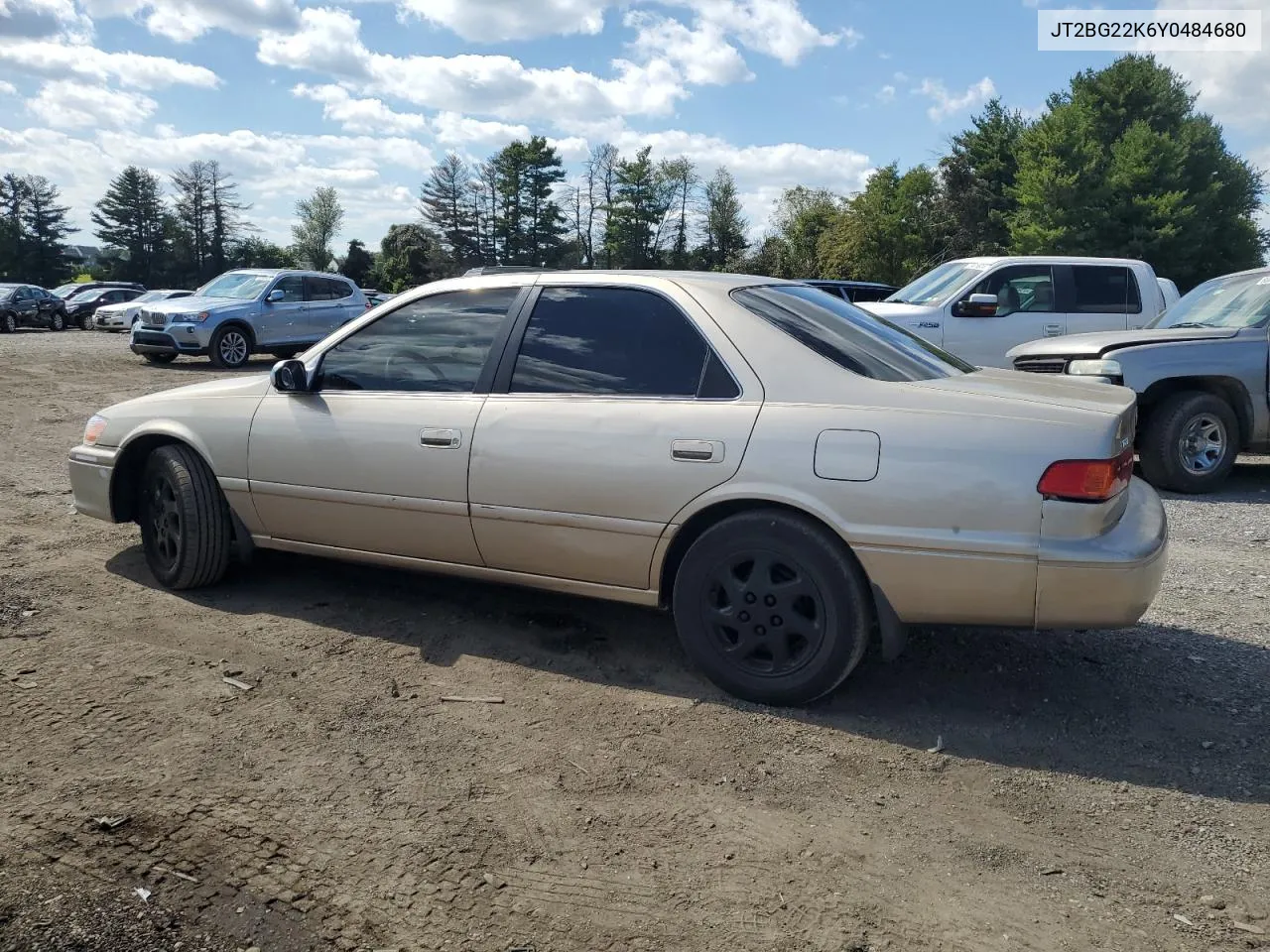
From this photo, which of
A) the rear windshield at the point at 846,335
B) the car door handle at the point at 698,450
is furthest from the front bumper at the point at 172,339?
the car door handle at the point at 698,450

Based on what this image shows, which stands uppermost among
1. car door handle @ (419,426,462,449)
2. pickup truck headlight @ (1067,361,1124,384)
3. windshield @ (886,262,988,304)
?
windshield @ (886,262,988,304)

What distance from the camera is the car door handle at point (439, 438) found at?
13.4 feet

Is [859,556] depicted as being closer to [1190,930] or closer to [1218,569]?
[1190,930]

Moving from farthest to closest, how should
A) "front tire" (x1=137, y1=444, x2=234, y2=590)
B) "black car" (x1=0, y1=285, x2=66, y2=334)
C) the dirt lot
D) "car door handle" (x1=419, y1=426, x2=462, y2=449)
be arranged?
"black car" (x1=0, y1=285, x2=66, y2=334)
"front tire" (x1=137, y1=444, x2=234, y2=590)
"car door handle" (x1=419, y1=426, x2=462, y2=449)
the dirt lot

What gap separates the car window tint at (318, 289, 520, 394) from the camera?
4.29 metres

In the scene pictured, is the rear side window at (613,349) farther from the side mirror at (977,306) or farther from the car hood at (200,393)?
the side mirror at (977,306)

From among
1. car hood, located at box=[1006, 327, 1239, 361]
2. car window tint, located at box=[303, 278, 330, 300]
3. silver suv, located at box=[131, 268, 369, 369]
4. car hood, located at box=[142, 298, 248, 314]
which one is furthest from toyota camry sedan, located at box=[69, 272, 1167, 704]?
car window tint, located at box=[303, 278, 330, 300]

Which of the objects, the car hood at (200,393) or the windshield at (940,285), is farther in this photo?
the windshield at (940,285)

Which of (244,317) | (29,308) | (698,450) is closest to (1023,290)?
(698,450)

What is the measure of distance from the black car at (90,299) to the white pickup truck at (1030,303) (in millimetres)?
28489

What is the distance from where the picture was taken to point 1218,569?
5.57 meters

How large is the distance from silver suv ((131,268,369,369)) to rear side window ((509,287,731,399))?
14449 mm

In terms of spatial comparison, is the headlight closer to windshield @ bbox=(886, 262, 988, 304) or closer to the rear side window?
the rear side window

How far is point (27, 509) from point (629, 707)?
4.88 meters
